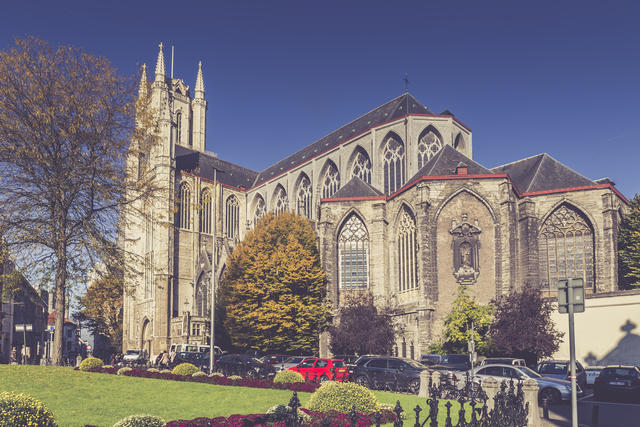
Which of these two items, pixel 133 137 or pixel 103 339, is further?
pixel 103 339

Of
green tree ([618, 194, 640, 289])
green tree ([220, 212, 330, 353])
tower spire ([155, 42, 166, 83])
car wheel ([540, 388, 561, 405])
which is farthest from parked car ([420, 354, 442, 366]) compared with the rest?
tower spire ([155, 42, 166, 83])

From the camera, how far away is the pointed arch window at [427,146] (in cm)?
4781

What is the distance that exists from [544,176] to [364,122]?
21.2m

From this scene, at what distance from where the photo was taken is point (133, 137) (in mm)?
22469

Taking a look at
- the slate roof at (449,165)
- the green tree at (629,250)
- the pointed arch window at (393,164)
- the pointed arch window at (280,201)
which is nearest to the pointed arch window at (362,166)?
the pointed arch window at (393,164)

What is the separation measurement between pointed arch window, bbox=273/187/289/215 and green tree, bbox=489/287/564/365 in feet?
109

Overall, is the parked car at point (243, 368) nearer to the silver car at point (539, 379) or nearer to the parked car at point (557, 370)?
the silver car at point (539, 379)

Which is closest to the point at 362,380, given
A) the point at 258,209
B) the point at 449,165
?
the point at 449,165

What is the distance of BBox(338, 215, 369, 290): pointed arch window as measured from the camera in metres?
42.7

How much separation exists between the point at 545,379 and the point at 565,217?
67.9 ft

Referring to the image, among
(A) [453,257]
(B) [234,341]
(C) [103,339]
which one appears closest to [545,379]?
(A) [453,257]

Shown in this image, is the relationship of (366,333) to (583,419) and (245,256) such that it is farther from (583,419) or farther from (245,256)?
(583,419)

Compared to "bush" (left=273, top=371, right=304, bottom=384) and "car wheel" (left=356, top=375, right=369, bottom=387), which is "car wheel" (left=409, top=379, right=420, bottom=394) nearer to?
"car wheel" (left=356, top=375, right=369, bottom=387)

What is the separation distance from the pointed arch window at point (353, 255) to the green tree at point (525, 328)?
1140cm
